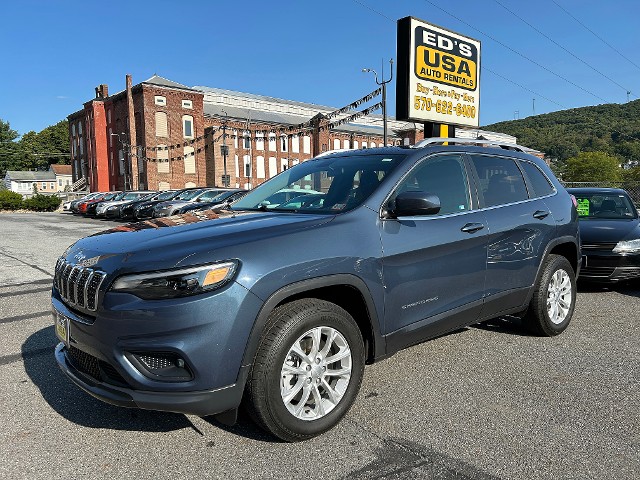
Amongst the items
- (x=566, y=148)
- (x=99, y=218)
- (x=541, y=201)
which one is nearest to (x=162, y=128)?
(x=99, y=218)

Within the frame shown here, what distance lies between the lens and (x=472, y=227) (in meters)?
3.82

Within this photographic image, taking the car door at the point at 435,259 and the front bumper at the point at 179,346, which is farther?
the car door at the point at 435,259

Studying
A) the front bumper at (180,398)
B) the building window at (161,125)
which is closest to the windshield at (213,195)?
the front bumper at (180,398)

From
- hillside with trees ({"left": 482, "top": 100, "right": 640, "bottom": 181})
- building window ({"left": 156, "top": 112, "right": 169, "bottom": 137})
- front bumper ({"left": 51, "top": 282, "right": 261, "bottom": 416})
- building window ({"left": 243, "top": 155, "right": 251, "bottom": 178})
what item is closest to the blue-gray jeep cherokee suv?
front bumper ({"left": 51, "top": 282, "right": 261, "bottom": 416})

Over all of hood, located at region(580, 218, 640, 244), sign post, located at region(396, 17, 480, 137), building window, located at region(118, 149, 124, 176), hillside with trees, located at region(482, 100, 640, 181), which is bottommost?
hood, located at region(580, 218, 640, 244)

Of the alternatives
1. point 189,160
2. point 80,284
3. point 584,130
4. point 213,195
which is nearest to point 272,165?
point 189,160

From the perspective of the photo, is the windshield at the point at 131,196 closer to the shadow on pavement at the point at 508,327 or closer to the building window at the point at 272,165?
the shadow on pavement at the point at 508,327

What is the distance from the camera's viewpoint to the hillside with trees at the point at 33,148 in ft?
324

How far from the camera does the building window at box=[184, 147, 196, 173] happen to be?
51.7 m

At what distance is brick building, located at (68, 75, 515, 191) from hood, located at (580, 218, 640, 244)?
35.8 m

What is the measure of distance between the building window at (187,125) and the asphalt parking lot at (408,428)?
49.8 metres

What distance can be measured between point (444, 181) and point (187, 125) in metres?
51.2

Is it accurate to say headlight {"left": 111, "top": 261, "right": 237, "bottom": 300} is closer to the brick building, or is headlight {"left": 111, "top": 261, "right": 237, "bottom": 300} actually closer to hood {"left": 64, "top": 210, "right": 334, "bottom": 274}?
hood {"left": 64, "top": 210, "right": 334, "bottom": 274}

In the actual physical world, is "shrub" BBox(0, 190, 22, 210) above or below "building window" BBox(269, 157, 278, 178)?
below
